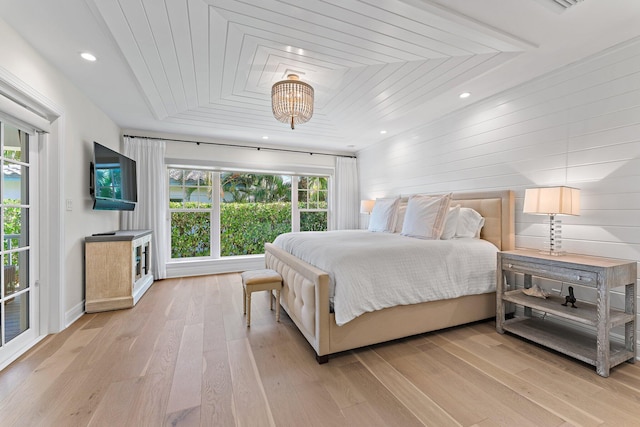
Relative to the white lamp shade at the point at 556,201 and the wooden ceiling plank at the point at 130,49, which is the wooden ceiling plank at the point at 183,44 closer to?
the wooden ceiling plank at the point at 130,49

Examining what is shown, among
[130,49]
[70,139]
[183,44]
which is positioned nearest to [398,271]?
[183,44]

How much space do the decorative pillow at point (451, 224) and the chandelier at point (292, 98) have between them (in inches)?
72.0

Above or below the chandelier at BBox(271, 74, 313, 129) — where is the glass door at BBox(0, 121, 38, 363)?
below

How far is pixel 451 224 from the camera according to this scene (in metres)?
2.88

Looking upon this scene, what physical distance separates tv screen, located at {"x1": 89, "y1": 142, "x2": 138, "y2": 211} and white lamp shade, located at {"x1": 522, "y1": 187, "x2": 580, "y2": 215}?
167 inches

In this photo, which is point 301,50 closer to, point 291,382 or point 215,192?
point 291,382

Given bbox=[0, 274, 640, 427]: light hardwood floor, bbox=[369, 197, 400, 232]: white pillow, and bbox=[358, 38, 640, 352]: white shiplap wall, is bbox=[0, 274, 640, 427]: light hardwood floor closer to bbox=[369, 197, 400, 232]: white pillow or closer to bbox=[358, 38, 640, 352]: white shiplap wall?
bbox=[358, 38, 640, 352]: white shiplap wall

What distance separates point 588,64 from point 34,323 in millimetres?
5124

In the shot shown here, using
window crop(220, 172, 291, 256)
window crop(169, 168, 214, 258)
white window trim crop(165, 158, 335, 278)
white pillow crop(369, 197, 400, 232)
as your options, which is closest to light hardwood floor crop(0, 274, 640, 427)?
white pillow crop(369, 197, 400, 232)

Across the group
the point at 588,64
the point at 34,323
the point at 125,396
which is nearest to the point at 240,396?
the point at 125,396

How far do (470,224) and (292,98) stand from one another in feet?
7.46

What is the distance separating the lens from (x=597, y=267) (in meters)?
1.81

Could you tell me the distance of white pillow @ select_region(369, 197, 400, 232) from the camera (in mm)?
3641

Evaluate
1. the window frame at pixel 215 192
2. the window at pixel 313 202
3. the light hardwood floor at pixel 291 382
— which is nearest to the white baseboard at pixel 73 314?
the light hardwood floor at pixel 291 382
